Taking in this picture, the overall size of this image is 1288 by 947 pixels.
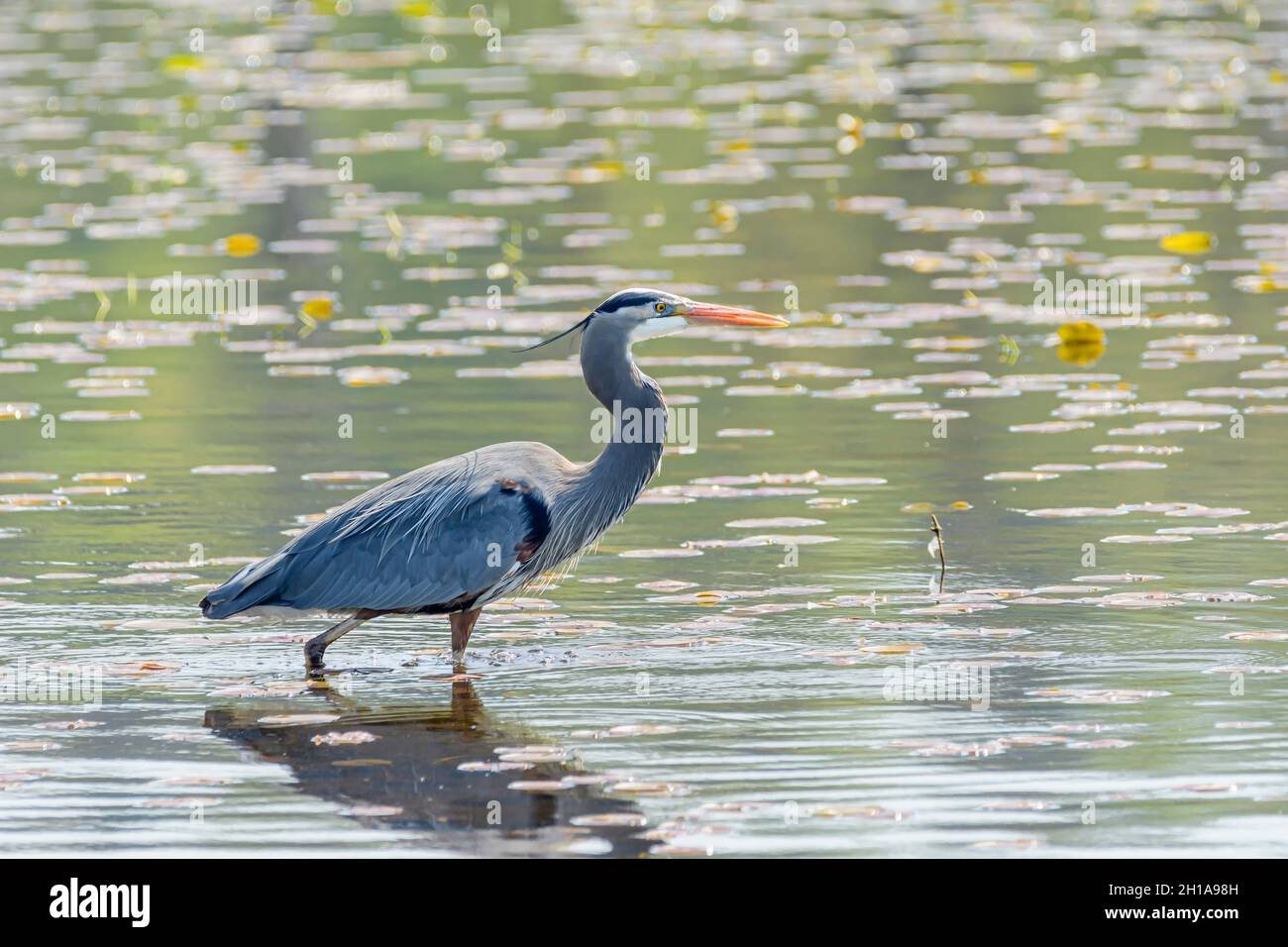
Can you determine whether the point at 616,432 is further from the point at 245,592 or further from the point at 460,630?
the point at 245,592

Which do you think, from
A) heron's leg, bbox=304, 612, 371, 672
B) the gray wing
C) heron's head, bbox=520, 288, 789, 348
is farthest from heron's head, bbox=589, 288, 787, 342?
heron's leg, bbox=304, 612, 371, 672

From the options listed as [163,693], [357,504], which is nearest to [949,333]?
[357,504]

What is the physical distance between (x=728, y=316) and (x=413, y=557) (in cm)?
170

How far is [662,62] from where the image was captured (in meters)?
29.7

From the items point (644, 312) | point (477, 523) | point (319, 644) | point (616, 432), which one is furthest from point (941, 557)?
point (319, 644)

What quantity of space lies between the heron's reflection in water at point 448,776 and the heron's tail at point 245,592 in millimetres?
527

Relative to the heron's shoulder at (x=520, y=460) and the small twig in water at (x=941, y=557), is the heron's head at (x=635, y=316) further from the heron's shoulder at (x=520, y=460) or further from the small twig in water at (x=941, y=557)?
the small twig in water at (x=941, y=557)

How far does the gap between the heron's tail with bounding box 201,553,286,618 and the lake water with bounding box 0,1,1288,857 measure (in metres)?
0.27

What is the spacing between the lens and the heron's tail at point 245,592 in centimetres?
890

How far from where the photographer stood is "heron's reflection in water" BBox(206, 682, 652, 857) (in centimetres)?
702

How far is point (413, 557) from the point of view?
29.2 ft
